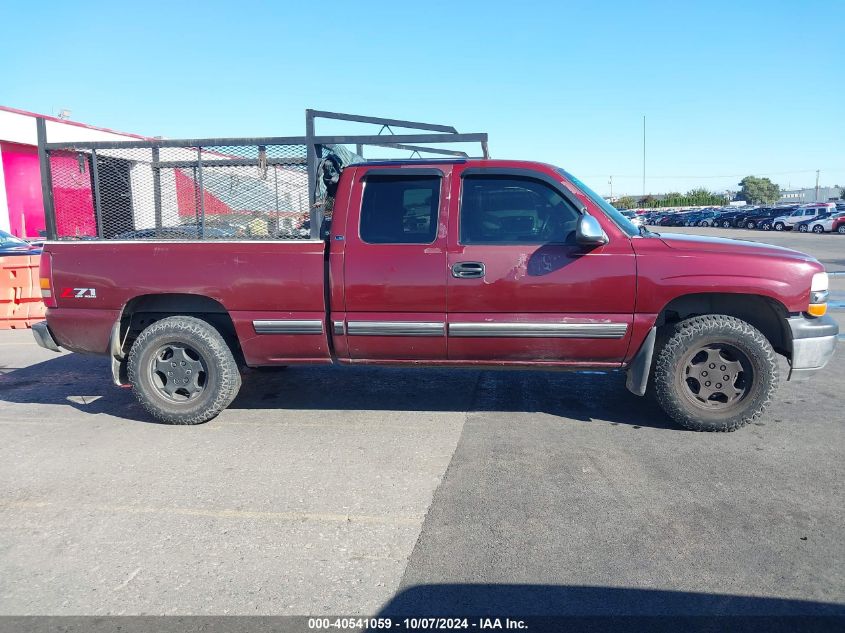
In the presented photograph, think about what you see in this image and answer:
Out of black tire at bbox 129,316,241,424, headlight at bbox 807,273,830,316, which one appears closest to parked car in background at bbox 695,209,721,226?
headlight at bbox 807,273,830,316

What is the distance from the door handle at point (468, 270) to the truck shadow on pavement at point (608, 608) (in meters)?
2.27

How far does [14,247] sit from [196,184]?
10482mm

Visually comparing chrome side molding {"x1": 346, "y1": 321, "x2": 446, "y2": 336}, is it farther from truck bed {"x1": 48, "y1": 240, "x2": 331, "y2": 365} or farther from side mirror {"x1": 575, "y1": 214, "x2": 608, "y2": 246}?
side mirror {"x1": 575, "y1": 214, "x2": 608, "y2": 246}

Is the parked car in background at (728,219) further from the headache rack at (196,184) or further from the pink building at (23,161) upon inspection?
the headache rack at (196,184)

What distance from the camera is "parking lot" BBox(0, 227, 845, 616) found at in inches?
112

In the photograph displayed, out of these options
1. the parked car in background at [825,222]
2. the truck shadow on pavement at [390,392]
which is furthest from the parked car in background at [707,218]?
the truck shadow on pavement at [390,392]

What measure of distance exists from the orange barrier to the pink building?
13.4 meters

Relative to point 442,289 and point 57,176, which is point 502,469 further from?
point 57,176

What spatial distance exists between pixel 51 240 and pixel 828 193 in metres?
127

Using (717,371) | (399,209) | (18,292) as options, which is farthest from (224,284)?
(18,292)

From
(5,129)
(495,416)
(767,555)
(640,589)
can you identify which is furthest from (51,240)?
(5,129)

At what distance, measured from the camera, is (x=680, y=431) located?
4828 mm

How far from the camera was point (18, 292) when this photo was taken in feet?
32.4

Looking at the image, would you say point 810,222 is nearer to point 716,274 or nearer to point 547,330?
point 716,274
